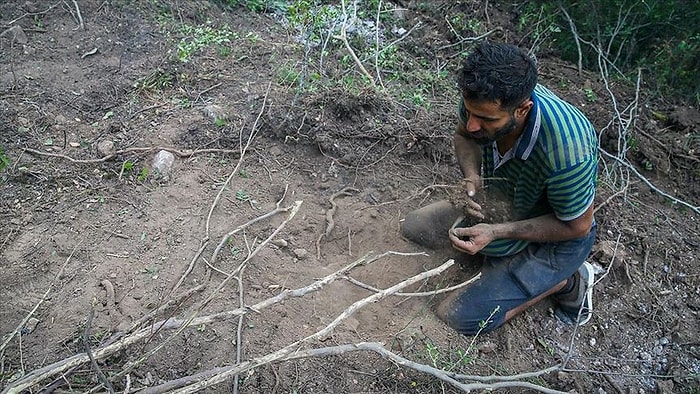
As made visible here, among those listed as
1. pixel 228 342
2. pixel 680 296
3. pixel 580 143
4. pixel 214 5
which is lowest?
pixel 680 296

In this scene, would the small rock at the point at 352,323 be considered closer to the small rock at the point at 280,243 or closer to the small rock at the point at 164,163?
the small rock at the point at 280,243

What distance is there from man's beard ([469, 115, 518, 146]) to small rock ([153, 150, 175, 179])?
162 cm

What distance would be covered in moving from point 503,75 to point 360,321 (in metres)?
1.25

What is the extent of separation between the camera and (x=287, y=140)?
3465 millimetres

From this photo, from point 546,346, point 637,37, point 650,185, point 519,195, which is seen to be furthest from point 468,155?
point 637,37

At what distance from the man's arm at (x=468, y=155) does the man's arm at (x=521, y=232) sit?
1.01ft

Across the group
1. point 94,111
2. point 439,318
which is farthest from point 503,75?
point 94,111

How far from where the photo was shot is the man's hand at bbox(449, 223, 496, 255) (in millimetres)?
2543

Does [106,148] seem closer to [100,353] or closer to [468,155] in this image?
[100,353]

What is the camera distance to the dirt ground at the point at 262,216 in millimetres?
2365

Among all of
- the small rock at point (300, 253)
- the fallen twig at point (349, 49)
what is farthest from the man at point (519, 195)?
the fallen twig at point (349, 49)

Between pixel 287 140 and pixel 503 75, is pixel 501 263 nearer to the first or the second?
pixel 503 75

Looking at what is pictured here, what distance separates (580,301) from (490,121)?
3.59ft

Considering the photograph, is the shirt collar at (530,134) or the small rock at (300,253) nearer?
the shirt collar at (530,134)
